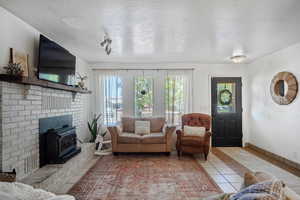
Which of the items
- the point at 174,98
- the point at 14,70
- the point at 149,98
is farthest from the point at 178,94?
the point at 14,70

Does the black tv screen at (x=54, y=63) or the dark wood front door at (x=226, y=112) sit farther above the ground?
the black tv screen at (x=54, y=63)

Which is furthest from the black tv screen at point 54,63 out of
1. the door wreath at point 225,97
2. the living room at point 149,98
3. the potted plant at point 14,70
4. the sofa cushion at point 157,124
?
the door wreath at point 225,97

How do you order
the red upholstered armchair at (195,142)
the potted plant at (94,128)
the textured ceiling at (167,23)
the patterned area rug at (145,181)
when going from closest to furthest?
1. the textured ceiling at (167,23)
2. the patterned area rug at (145,181)
3. the red upholstered armchair at (195,142)
4. the potted plant at (94,128)

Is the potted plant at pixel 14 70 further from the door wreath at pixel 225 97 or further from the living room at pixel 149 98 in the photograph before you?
the door wreath at pixel 225 97

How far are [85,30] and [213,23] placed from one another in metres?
1.86

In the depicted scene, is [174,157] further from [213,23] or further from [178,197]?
[213,23]

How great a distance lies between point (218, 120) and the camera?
556 cm

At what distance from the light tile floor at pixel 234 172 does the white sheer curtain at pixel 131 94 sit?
5.18 feet

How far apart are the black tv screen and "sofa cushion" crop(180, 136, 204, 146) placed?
8.71ft

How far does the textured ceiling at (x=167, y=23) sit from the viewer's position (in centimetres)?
223

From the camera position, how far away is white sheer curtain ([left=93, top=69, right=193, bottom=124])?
18.1 ft

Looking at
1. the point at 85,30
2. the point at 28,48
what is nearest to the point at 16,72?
the point at 28,48

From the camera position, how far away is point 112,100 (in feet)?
18.2

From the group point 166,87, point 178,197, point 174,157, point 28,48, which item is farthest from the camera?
point 166,87
